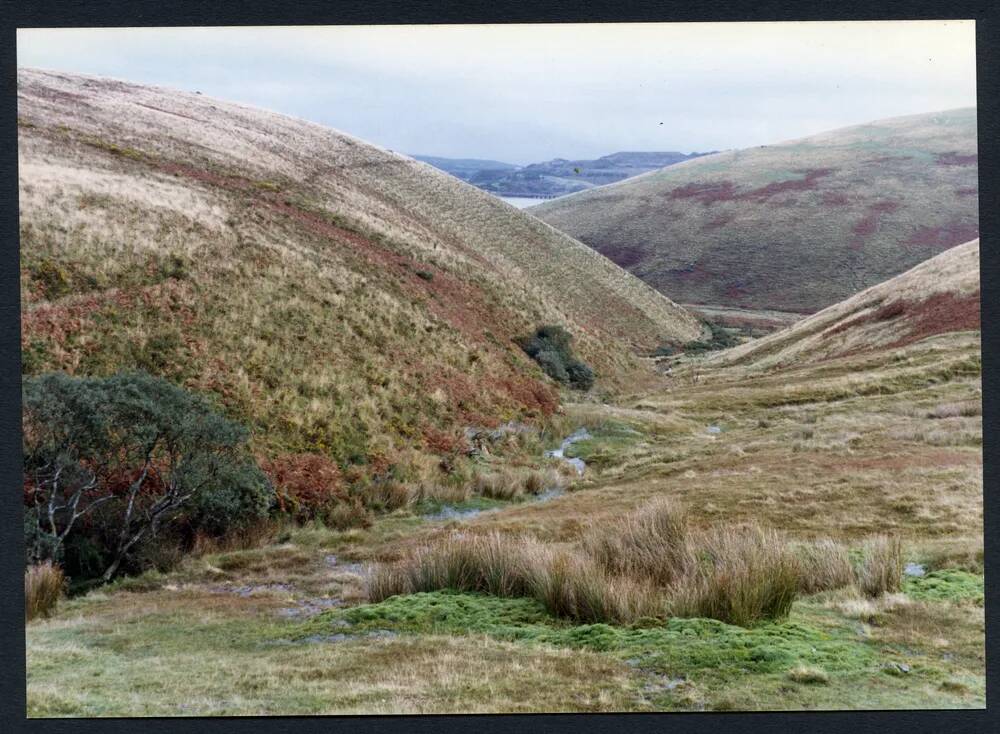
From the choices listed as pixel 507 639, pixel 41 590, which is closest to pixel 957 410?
pixel 507 639

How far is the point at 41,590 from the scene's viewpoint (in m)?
9.01

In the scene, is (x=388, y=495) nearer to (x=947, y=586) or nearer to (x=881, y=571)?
(x=881, y=571)

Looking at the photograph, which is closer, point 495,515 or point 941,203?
point 495,515

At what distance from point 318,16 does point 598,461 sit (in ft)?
42.3

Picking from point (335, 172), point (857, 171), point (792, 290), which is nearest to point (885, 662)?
point (335, 172)

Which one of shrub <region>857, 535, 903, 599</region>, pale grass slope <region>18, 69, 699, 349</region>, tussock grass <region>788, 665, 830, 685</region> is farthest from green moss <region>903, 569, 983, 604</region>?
pale grass slope <region>18, 69, 699, 349</region>

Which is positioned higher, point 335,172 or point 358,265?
point 335,172

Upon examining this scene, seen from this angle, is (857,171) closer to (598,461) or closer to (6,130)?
(598,461)

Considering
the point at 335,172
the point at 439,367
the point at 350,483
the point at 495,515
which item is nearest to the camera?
the point at 495,515

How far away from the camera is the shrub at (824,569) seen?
8.79 meters

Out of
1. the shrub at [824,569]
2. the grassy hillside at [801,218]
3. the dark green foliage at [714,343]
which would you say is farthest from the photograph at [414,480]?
the grassy hillside at [801,218]

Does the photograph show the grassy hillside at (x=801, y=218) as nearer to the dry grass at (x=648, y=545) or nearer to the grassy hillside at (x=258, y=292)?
the grassy hillside at (x=258, y=292)

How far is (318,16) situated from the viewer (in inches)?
340

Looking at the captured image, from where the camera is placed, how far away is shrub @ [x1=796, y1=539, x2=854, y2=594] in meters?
8.79
